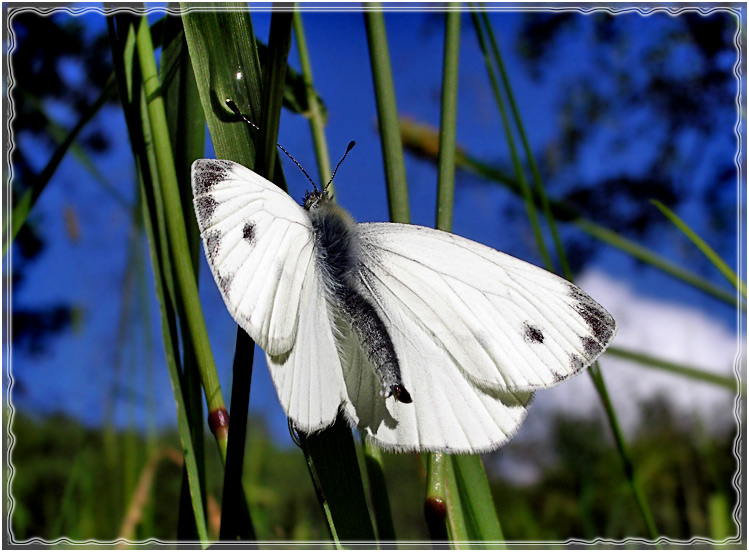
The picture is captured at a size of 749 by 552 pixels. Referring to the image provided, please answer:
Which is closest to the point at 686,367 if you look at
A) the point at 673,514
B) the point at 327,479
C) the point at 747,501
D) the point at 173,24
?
the point at 747,501

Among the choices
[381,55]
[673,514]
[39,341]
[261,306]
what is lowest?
[673,514]

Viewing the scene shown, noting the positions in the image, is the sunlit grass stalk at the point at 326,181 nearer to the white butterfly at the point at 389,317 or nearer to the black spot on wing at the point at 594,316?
the white butterfly at the point at 389,317

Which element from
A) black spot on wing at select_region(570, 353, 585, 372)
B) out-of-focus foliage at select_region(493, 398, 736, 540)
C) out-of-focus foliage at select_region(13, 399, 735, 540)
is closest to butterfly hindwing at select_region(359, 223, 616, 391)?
black spot on wing at select_region(570, 353, 585, 372)

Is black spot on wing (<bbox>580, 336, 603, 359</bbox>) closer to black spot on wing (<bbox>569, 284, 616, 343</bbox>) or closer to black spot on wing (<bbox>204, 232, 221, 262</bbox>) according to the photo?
black spot on wing (<bbox>569, 284, 616, 343</bbox>)

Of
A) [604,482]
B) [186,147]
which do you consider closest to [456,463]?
[186,147]

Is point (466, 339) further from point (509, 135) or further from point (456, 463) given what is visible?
point (509, 135)

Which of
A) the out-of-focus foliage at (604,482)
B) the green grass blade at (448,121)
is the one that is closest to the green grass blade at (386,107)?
the green grass blade at (448,121)

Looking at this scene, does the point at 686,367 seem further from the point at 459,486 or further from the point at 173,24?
the point at 173,24
